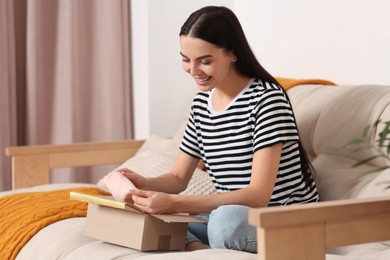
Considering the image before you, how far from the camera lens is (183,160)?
2.22m

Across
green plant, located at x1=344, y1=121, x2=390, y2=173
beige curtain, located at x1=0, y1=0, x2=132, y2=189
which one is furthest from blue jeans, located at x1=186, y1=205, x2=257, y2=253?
beige curtain, located at x1=0, y1=0, x2=132, y2=189

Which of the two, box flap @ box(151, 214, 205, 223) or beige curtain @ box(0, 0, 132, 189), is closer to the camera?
box flap @ box(151, 214, 205, 223)

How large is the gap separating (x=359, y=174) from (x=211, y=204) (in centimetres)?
45

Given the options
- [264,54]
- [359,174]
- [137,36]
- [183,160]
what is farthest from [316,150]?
[137,36]

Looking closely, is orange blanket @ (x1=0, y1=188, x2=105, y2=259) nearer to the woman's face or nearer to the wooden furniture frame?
the woman's face

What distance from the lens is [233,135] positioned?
207 centimetres

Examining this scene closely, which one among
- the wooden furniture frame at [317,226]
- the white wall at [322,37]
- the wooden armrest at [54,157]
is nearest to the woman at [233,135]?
the wooden furniture frame at [317,226]

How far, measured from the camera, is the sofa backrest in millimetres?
2121

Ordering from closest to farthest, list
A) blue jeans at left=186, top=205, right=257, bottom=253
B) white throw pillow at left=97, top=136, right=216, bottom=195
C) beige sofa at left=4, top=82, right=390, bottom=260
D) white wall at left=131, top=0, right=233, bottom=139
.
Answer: beige sofa at left=4, top=82, right=390, bottom=260 → blue jeans at left=186, top=205, right=257, bottom=253 → white throw pillow at left=97, top=136, right=216, bottom=195 → white wall at left=131, top=0, right=233, bottom=139

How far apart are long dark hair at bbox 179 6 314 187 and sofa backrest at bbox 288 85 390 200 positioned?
128 mm

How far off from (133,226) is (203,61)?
1.38ft

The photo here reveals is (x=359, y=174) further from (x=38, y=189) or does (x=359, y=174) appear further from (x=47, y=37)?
(x=47, y=37)

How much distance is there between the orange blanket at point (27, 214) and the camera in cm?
217

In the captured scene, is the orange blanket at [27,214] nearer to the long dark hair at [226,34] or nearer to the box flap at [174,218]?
the box flap at [174,218]
